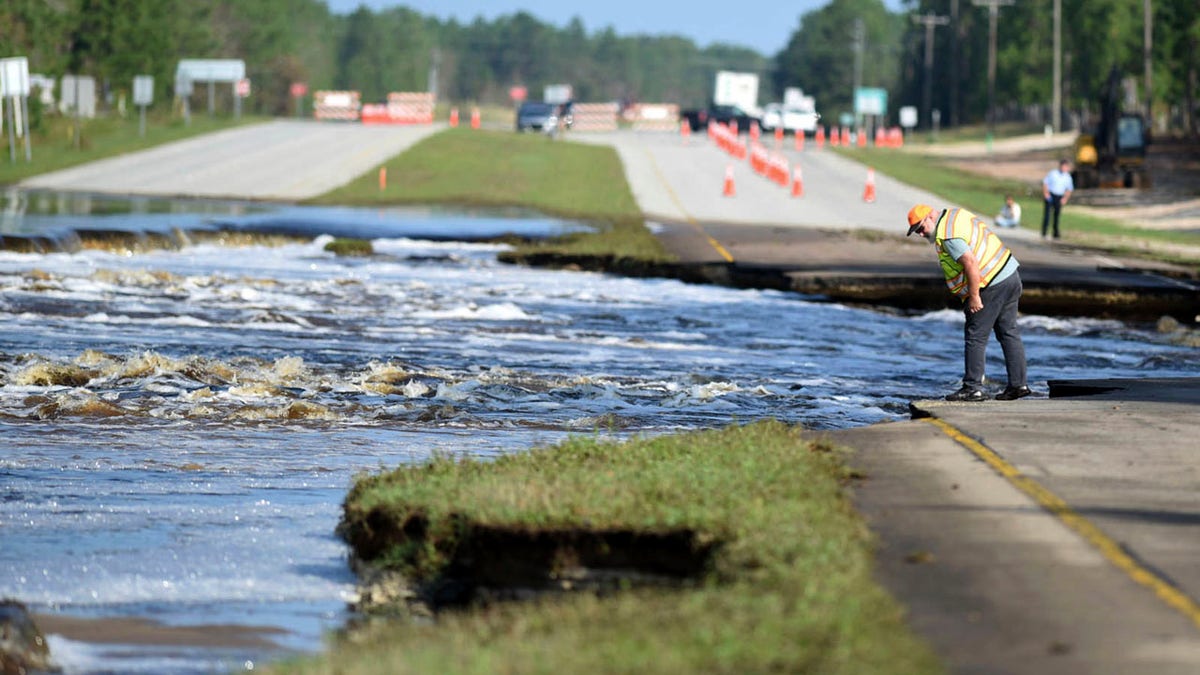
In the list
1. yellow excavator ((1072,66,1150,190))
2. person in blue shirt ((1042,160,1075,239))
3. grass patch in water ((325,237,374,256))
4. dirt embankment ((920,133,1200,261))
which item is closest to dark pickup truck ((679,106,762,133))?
dirt embankment ((920,133,1200,261))

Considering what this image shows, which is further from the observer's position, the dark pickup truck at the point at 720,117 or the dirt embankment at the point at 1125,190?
the dark pickup truck at the point at 720,117

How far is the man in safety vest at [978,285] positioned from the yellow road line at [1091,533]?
114 inches

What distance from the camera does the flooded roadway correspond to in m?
9.52

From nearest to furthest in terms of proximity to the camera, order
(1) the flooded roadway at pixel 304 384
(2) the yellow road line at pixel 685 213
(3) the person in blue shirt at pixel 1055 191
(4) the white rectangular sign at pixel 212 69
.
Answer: (1) the flooded roadway at pixel 304 384 → (2) the yellow road line at pixel 685 213 → (3) the person in blue shirt at pixel 1055 191 → (4) the white rectangular sign at pixel 212 69

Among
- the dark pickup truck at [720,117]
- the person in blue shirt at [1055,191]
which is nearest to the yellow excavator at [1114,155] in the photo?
the person in blue shirt at [1055,191]

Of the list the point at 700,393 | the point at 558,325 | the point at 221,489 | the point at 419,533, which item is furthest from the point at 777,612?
the point at 558,325

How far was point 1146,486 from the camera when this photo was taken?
32.9 feet

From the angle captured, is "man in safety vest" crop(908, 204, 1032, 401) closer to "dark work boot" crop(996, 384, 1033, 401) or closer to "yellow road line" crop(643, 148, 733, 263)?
"dark work boot" crop(996, 384, 1033, 401)

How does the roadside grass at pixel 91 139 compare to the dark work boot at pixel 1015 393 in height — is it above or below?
above

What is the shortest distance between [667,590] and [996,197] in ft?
165

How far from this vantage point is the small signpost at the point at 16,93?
49719 mm

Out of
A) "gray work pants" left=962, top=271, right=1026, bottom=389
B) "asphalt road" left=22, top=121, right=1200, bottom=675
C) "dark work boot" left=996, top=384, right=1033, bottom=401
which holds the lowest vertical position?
"dark work boot" left=996, top=384, right=1033, bottom=401

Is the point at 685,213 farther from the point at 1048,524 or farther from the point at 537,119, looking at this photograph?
the point at 537,119

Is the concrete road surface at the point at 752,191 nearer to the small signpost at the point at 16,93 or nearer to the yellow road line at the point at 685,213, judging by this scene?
the yellow road line at the point at 685,213
